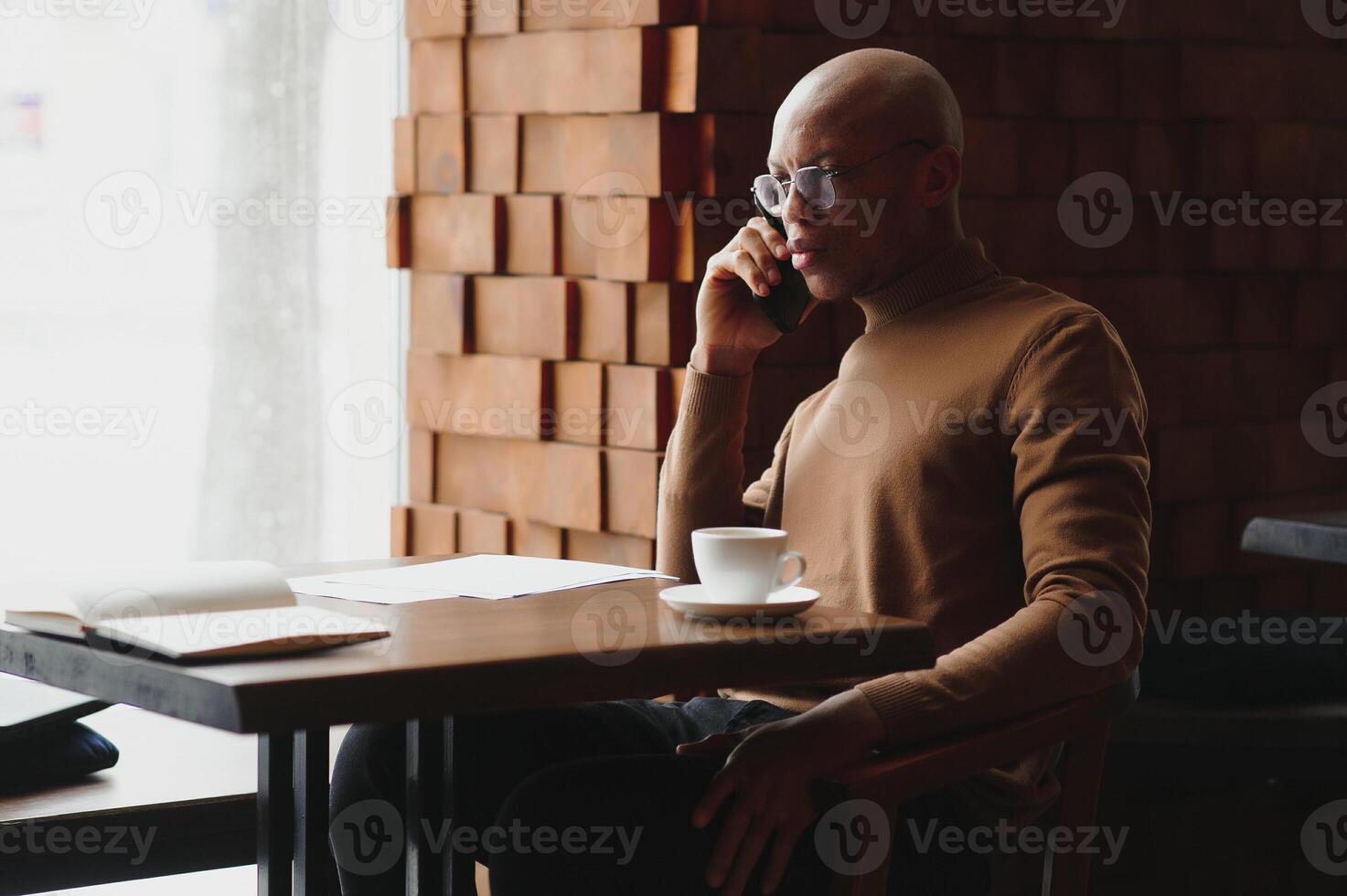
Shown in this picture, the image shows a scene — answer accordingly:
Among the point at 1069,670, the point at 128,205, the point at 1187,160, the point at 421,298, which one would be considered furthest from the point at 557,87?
the point at 1069,670

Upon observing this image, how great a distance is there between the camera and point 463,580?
174 centimetres

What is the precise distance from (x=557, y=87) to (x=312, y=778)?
5.47ft

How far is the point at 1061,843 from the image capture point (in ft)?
5.59

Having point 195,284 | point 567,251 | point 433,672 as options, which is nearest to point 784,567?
point 433,672

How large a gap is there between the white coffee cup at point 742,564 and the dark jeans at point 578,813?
7.8 inches

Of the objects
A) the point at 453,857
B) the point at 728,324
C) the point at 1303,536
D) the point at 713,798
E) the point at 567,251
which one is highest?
the point at 567,251

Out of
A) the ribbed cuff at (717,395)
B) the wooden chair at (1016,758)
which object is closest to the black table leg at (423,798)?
the wooden chair at (1016,758)

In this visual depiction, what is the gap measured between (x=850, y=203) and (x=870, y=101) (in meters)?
0.12

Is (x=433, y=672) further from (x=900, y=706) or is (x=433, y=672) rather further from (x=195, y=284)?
(x=195, y=284)

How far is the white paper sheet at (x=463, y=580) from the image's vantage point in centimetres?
165

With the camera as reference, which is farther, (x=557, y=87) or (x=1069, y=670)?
(x=557, y=87)

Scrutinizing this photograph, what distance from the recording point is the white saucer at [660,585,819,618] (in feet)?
4.87

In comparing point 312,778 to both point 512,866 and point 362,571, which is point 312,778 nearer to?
point 512,866

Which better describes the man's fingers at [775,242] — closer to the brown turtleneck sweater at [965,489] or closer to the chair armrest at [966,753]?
the brown turtleneck sweater at [965,489]
